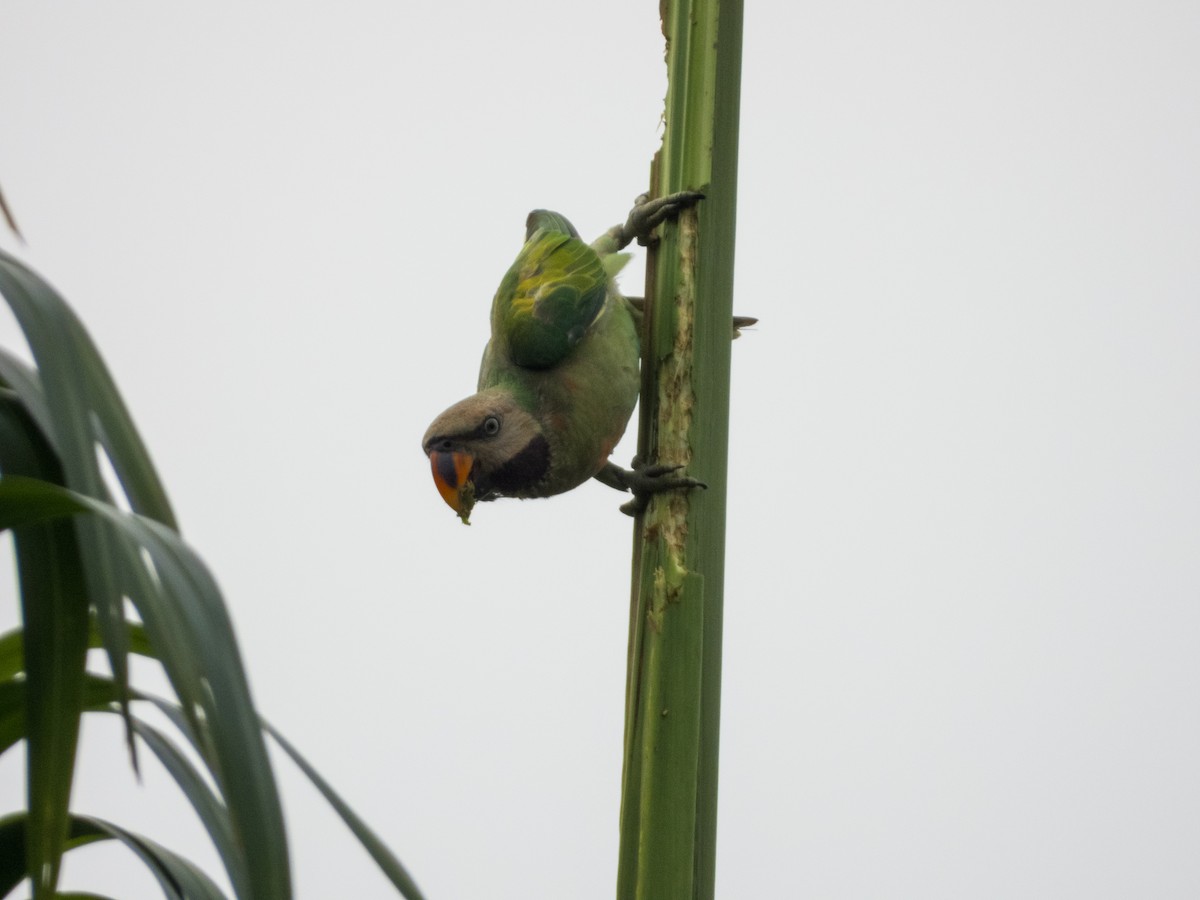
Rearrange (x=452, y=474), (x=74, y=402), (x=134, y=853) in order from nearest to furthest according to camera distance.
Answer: (x=74, y=402), (x=134, y=853), (x=452, y=474)

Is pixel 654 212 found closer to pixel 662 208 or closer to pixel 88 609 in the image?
pixel 662 208

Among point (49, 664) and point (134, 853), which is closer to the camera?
point (49, 664)

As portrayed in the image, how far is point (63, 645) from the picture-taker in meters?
0.82

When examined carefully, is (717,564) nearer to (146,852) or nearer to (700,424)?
(700,424)

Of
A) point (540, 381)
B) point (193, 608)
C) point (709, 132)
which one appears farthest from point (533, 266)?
point (193, 608)

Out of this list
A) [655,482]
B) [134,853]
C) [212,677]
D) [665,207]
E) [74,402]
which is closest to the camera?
[212,677]

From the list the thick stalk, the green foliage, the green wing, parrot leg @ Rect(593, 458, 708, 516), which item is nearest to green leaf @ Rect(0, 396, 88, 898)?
the green foliage

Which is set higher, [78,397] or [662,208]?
[662,208]

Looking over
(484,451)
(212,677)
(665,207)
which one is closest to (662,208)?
(665,207)

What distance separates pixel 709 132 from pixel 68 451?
1.21 m

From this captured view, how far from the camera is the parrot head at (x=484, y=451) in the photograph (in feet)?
8.77

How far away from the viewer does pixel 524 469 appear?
275cm

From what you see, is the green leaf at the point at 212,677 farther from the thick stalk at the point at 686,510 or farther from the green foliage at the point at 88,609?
the thick stalk at the point at 686,510

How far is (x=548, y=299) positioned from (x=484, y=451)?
0.47 m
